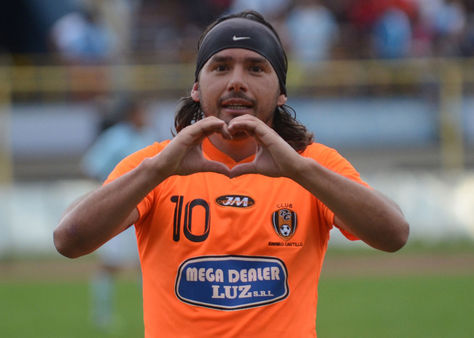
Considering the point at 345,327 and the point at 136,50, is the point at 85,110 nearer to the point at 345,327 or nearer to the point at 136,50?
the point at 136,50

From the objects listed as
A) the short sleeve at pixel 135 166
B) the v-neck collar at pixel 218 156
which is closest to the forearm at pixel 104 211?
the short sleeve at pixel 135 166

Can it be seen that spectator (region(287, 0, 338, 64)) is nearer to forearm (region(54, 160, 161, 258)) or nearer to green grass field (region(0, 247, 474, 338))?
green grass field (region(0, 247, 474, 338))

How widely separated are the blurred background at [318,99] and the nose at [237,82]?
40.0 feet

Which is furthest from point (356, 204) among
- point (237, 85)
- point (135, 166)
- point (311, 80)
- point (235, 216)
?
point (311, 80)

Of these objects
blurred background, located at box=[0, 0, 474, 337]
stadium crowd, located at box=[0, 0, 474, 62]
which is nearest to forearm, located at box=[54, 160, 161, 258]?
blurred background, located at box=[0, 0, 474, 337]

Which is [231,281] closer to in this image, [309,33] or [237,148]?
[237,148]

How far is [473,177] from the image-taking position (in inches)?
626

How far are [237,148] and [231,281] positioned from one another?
613 mm

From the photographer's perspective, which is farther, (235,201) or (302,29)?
(302,29)

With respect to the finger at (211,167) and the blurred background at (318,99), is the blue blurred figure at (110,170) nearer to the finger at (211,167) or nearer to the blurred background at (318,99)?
the blurred background at (318,99)

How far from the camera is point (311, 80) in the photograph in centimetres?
1670

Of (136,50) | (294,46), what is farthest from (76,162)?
(294,46)

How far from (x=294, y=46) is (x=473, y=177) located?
14.7 ft

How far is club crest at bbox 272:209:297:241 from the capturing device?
3.32 meters
